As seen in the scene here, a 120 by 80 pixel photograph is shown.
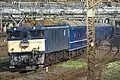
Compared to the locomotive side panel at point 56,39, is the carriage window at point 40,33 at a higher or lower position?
higher

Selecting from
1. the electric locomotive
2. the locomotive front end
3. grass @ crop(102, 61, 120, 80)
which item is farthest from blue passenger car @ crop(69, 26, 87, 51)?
the locomotive front end

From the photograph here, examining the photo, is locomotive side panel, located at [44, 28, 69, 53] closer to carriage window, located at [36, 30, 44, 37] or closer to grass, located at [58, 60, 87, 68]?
carriage window, located at [36, 30, 44, 37]

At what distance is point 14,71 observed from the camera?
23.2 meters

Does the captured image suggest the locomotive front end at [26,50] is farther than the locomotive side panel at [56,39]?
No

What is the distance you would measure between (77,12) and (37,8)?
5809mm

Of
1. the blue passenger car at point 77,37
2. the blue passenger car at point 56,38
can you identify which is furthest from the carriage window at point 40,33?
the blue passenger car at point 77,37

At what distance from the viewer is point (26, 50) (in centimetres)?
2314

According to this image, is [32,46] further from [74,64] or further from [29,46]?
[74,64]

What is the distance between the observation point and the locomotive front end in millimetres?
23141

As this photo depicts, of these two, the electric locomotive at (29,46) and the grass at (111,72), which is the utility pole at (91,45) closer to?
the grass at (111,72)

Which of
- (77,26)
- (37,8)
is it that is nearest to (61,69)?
(77,26)

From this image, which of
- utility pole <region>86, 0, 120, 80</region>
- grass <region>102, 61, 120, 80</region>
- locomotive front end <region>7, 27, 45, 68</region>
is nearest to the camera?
utility pole <region>86, 0, 120, 80</region>

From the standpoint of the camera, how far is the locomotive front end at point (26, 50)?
23141 millimetres

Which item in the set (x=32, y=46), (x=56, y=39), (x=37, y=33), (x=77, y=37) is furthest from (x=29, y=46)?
(x=77, y=37)
